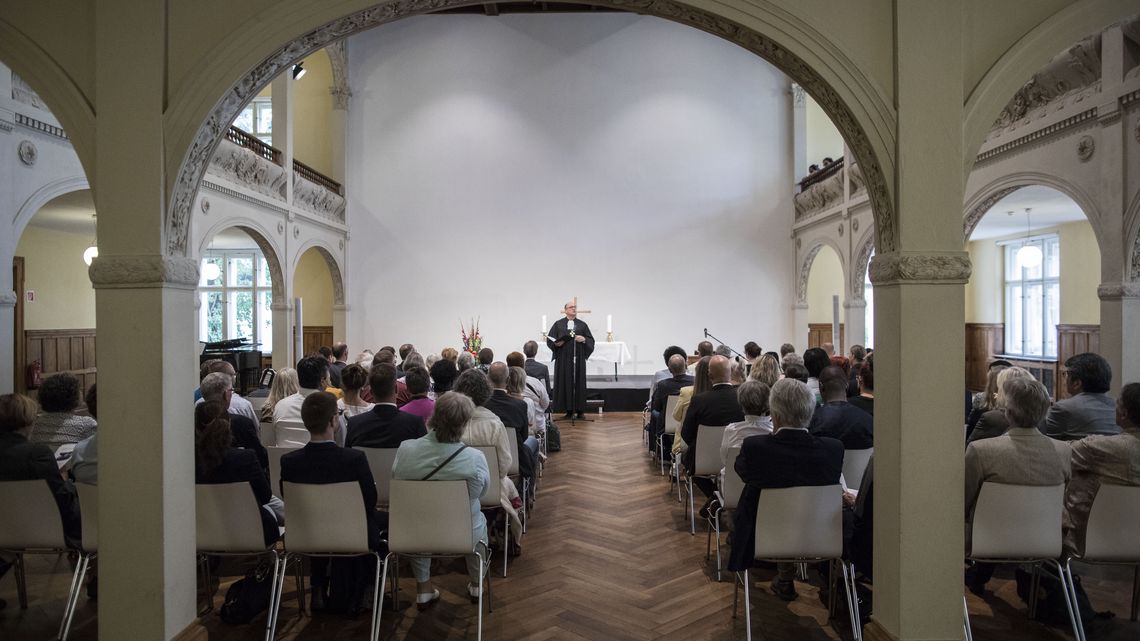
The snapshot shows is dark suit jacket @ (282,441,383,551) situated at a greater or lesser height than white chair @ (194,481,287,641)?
greater

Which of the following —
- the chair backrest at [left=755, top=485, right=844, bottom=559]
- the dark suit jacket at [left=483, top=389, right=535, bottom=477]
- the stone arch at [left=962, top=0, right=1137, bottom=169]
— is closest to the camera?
the stone arch at [left=962, top=0, right=1137, bottom=169]

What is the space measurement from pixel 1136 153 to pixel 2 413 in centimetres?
768

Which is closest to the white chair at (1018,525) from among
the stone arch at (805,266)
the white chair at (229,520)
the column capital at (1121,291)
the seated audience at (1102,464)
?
the seated audience at (1102,464)

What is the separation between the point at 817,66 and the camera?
2941 mm

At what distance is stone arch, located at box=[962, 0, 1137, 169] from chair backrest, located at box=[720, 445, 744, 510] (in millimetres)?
1783

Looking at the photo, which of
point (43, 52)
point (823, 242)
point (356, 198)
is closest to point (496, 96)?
point (356, 198)

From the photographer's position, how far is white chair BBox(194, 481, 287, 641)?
315cm

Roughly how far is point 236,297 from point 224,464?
12460 mm

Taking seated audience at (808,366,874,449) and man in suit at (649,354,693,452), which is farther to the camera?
man in suit at (649,354,693,452)

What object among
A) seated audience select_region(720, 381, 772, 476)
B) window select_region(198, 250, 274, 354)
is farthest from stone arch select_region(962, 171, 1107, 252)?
window select_region(198, 250, 274, 354)

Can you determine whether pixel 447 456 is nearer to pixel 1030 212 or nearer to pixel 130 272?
pixel 130 272

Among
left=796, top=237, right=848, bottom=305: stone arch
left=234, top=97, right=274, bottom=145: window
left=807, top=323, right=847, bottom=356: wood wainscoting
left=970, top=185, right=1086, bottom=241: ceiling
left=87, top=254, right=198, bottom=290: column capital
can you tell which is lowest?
left=807, top=323, right=847, bottom=356: wood wainscoting

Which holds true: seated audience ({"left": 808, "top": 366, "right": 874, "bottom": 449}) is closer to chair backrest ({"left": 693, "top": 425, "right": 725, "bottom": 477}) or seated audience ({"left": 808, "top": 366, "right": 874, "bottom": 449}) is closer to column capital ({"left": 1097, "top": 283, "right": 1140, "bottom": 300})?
chair backrest ({"left": 693, "top": 425, "right": 725, "bottom": 477})

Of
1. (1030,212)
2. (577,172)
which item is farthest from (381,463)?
(1030,212)
